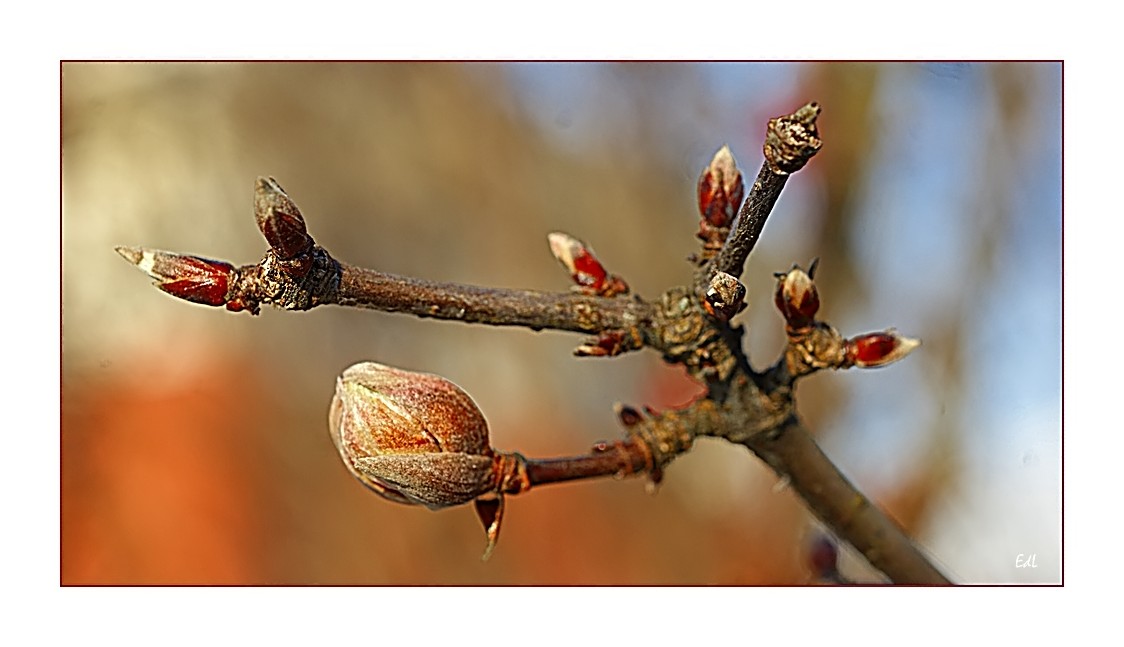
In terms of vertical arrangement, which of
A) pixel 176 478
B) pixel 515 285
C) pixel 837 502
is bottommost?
pixel 837 502

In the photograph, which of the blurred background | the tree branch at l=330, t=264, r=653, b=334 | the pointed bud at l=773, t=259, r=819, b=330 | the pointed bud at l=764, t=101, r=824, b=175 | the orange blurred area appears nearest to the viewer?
the pointed bud at l=764, t=101, r=824, b=175

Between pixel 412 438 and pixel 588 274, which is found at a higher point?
pixel 588 274

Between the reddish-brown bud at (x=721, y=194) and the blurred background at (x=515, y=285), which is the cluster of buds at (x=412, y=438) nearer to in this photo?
the reddish-brown bud at (x=721, y=194)

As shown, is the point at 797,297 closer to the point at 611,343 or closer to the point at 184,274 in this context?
the point at 611,343

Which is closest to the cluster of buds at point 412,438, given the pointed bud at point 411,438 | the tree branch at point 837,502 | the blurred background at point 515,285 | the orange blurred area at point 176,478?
the pointed bud at point 411,438

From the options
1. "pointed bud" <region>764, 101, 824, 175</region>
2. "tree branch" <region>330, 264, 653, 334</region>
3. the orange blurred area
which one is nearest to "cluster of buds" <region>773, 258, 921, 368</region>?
"tree branch" <region>330, 264, 653, 334</region>

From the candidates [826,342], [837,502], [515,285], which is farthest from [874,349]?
[515,285]

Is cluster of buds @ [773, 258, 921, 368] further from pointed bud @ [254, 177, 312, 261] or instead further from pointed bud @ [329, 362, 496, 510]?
pointed bud @ [254, 177, 312, 261]
